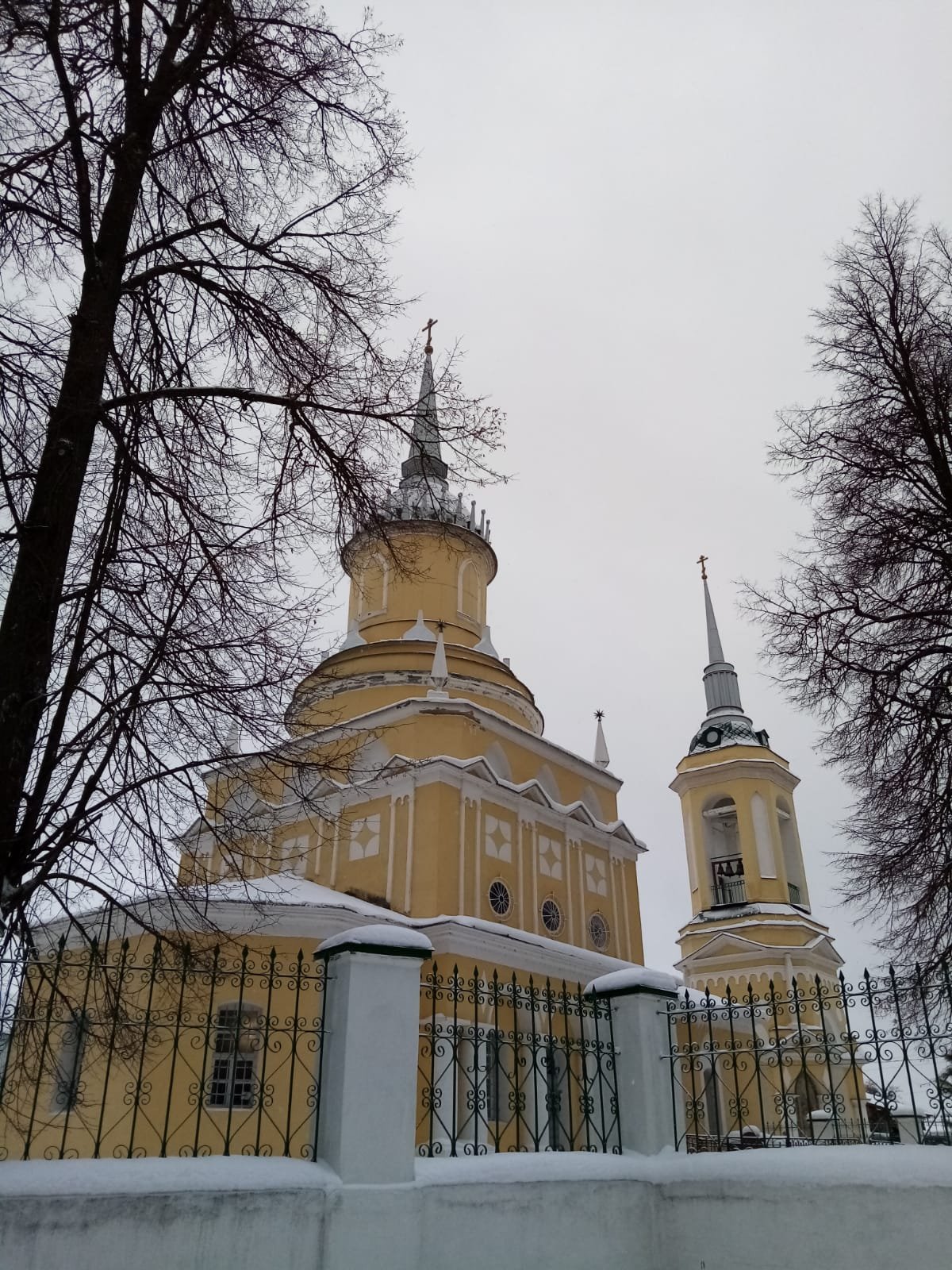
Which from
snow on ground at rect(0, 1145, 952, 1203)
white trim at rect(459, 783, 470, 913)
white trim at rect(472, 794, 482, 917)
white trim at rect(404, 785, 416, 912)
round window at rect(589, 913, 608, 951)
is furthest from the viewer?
round window at rect(589, 913, 608, 951)

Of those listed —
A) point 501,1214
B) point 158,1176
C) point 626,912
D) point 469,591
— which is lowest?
point 501,1214

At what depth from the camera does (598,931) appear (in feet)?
67.9

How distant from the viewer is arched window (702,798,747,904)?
91.2 ft

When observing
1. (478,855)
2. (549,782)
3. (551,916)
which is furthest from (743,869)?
(478,855)

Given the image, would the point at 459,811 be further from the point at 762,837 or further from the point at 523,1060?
the point at 762,837

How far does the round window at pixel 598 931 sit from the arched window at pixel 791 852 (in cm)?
904

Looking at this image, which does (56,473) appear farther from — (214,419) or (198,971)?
(198,971)

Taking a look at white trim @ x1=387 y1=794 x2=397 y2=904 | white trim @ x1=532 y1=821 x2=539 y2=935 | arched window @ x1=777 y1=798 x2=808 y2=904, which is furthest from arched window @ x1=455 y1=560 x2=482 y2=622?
arched window @ x1=777 y1=798 x2=808 y2=904

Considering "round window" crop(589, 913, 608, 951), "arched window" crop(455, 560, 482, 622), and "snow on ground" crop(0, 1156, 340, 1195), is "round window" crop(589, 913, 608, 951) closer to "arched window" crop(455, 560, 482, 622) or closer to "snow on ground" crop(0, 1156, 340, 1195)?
"arched window" crop(455, 560, 482, 622)

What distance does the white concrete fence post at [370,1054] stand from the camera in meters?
5.78

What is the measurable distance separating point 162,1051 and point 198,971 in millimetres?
7441

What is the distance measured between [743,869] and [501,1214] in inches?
910

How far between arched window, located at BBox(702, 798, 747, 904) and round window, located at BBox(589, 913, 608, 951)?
794 centimetres

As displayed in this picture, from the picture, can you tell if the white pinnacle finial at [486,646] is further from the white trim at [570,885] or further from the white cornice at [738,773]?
the white cornice at [738,773]
